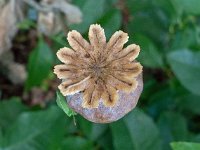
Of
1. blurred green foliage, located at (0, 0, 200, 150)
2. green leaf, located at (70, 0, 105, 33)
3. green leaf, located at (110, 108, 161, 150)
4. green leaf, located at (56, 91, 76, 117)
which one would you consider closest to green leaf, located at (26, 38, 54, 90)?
blurred green foliage, located at (0, 0, 200, 150)

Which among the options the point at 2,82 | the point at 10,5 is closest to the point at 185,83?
the point at 10,5

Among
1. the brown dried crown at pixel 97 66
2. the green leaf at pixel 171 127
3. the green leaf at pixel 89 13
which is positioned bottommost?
the green leaf at pixel 171 127

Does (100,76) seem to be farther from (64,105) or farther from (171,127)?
(171,127)

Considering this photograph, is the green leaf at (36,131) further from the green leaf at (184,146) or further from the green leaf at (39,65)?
the green leaf at (184,146)

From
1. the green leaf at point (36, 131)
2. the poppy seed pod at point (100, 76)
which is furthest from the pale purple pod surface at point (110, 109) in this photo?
the green leaf at point (36, 131)

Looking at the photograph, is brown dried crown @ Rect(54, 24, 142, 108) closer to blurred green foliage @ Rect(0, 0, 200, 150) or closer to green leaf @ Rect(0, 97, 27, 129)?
blurred green foliage @ Rect(0, 0, 200, 150)

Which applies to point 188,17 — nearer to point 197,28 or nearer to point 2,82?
point 197,28
